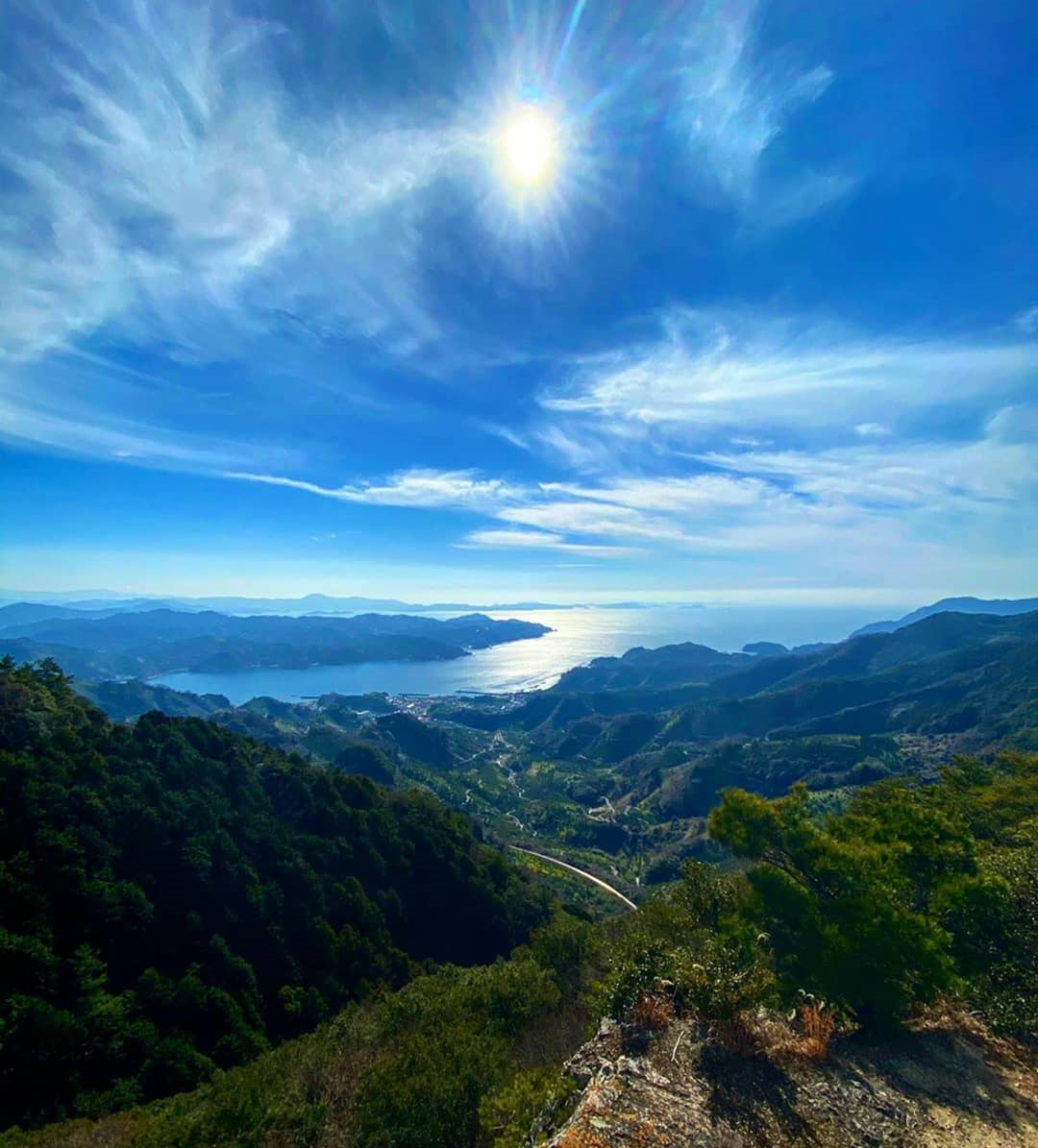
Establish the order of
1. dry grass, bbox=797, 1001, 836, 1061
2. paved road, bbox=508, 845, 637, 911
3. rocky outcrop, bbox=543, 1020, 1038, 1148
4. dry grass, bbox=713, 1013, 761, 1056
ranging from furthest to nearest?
paved road, bbox=508, 845, 637, 911, dry grass, bbox=797, 1001, 836, 1061, dry grass, bbox=713, 1013, 761, 1056, rocky outcrop, bbox=543, 1020, 1038, 1148

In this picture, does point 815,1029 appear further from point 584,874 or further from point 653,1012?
point 584,874

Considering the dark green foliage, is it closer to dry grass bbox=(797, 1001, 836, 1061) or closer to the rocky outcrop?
dry grass bbox=(797, 1001, 836, 1061)

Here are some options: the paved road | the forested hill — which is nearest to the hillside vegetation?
the forested hill

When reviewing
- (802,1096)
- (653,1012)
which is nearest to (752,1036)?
(802,1096)

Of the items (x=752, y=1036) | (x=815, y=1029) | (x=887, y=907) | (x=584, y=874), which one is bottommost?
(x=584, y=874)

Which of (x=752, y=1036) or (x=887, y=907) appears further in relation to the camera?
(x=887, y=907)

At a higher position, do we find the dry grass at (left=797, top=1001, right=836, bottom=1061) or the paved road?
the dry grass at (left=797, top=1001, right=836, bottom=1061)

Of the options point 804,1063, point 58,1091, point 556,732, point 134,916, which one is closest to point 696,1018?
point 804,1063

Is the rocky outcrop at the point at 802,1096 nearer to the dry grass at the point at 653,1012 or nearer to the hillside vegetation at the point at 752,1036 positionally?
the hillside vegetation at the point at 752,1036
